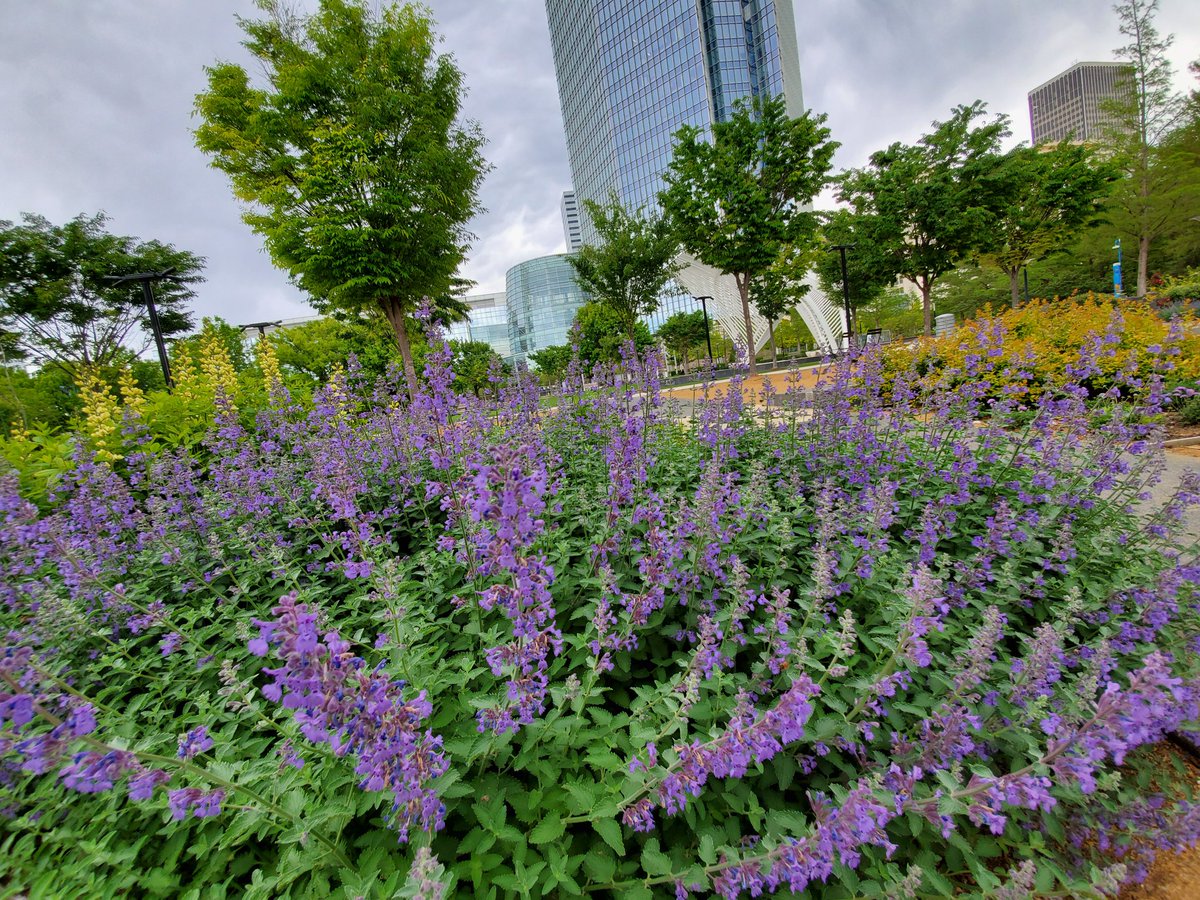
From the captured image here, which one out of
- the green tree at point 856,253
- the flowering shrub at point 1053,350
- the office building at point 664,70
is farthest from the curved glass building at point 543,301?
the flowering shrub at point 1053,350

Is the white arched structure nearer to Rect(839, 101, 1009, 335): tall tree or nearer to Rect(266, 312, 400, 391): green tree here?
Rect(839, 101, 1009, 335): tall tree

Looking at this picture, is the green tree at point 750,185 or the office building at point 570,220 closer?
the green tree at point 750,185

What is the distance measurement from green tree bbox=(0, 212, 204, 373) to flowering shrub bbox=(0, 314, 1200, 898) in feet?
92.9

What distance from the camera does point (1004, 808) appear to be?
6.82 ft

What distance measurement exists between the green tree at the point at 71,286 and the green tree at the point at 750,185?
27557mm

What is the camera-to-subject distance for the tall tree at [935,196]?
72.4ft

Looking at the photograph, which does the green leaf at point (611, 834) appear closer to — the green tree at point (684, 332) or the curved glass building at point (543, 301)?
the green tree at point (684, 332)

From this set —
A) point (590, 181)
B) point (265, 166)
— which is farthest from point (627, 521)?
point (590, 181)

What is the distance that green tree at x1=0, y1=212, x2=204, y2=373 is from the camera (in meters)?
20.7

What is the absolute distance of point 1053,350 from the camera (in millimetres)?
8781

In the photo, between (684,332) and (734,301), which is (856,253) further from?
(684,332)

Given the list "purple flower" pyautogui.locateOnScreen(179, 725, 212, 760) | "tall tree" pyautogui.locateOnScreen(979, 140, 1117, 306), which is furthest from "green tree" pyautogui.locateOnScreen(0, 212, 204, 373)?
"tall tree" pyautogui.locateOnScreen(979, 140, 1117, 306)

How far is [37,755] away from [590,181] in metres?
109

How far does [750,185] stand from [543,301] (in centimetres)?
10381
